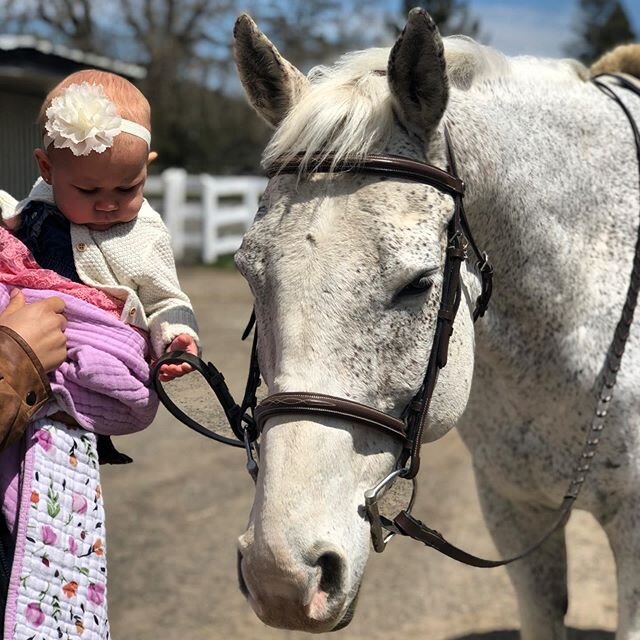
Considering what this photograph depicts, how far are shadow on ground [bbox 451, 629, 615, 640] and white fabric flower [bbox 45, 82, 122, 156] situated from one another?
2.75 metres

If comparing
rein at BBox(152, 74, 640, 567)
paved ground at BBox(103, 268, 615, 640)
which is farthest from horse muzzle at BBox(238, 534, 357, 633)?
paved ground at BBox(103, 268, 615, 640)

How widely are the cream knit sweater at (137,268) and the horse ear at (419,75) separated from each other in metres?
0.57

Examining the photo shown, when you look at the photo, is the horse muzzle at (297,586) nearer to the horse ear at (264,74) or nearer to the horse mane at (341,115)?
the horse mane at (341,115)

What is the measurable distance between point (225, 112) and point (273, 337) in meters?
22.4

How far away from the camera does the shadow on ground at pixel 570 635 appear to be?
3.54m

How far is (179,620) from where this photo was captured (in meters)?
3.63

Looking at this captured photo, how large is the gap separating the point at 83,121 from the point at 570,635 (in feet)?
9.92

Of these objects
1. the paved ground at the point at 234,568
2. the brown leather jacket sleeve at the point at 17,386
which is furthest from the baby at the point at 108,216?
the paved ground at the point at 234,568

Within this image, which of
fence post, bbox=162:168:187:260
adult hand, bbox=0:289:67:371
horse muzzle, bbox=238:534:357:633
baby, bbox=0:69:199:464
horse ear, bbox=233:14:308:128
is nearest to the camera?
horse muzzle, bbox=238:534:357:633

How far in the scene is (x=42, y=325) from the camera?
1.54 metres

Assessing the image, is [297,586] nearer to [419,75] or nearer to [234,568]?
[419,75]

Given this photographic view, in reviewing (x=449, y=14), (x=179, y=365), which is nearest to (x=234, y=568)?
(x=179, y=365)

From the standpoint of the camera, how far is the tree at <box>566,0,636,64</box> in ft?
114

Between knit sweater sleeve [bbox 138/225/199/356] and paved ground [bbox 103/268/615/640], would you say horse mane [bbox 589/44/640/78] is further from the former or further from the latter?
paved ground [bbox 103/268/615/640]
